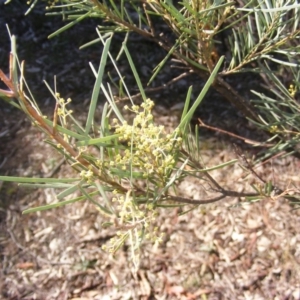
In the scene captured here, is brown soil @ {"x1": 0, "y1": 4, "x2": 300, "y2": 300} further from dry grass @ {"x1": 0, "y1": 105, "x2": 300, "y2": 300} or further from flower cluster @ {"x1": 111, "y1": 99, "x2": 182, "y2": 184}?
flower cluster @ {"x1": 111, "y1": 99, "x2": 182, "y2": 184}

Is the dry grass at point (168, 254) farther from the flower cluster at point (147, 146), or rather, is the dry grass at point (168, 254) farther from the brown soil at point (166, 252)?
the flower cluster at point (147, 146)

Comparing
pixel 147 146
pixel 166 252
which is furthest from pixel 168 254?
pixel 147 146

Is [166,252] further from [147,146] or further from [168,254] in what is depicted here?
[147,146]

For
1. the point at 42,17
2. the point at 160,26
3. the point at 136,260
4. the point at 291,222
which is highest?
the point at 136,260

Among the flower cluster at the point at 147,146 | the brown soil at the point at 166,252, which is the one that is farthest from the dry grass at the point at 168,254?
the flower cluster at the point at 147,146

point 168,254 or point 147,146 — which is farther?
point 168,254

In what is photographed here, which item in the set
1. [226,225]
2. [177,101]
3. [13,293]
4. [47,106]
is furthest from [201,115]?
[13,293]

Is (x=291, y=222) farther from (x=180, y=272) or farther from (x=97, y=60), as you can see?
(x=97, y=60)

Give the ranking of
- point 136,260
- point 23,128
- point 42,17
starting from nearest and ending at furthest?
point 136,260 → point 23,128 → point 42,17
